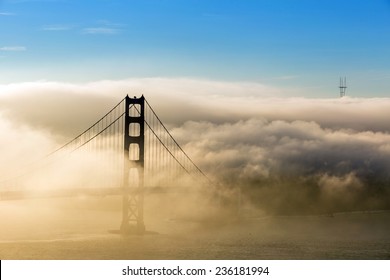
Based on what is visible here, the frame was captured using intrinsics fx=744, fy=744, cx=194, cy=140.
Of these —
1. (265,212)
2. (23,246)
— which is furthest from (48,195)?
(265,212)

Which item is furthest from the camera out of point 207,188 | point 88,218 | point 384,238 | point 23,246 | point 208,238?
point 88,218

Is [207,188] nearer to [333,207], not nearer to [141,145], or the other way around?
[141,145]

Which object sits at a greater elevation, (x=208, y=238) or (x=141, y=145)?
(x=141, y=145)

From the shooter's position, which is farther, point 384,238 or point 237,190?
point 237,190

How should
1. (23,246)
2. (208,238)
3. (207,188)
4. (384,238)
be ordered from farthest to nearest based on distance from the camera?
A: (207,188) < (384,238) < (208,238) < (23,246)

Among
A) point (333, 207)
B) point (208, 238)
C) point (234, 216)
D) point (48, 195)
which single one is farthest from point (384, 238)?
point (333, 207)

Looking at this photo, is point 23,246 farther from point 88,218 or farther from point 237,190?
point 88,218

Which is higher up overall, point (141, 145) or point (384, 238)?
point (141, 145)

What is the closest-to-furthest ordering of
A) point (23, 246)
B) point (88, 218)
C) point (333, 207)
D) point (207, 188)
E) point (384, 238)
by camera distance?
point (23, 246) → point (384, 238) → point (207, 188) → point (88, 218) → point (333, 207)
